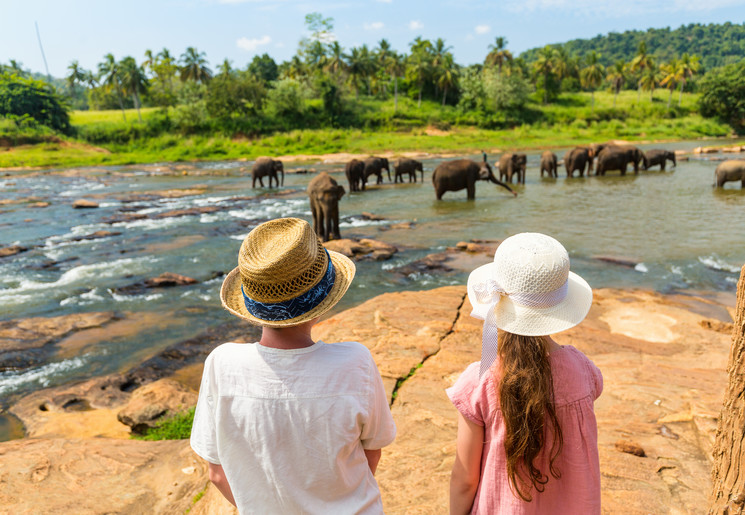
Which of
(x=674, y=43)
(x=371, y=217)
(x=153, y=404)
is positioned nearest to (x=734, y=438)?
(x=153, y=404)

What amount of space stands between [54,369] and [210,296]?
337 cm

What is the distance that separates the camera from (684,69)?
220 ft

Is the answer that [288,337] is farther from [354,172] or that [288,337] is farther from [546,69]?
[546,69]

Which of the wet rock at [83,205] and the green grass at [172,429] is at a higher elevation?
the green grass at [172,429]

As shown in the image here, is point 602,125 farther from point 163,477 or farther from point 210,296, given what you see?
point 163,477

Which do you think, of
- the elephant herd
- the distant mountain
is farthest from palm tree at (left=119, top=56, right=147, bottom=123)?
the distant mountain

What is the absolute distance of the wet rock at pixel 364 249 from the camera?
41.0ft

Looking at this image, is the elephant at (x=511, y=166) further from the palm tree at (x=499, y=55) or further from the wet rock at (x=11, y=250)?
the palm tree at (x=499, y=55)

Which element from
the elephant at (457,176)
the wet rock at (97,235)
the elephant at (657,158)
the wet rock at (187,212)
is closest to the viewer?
the wet rock at (97,235)

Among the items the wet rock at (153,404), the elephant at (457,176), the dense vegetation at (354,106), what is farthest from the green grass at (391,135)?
the wet rock at (153,404)

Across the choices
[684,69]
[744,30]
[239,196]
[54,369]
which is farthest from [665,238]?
[744,30]

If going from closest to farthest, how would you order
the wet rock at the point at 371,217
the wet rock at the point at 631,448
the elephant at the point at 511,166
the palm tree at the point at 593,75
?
the wet rock at the point at 631,448, the wet rock at the point at 371,217, the elephant at the point at 511,166, the palm tree at the point at 593,75

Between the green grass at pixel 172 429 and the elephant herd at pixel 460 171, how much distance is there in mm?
9322

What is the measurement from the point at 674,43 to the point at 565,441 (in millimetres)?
207607
